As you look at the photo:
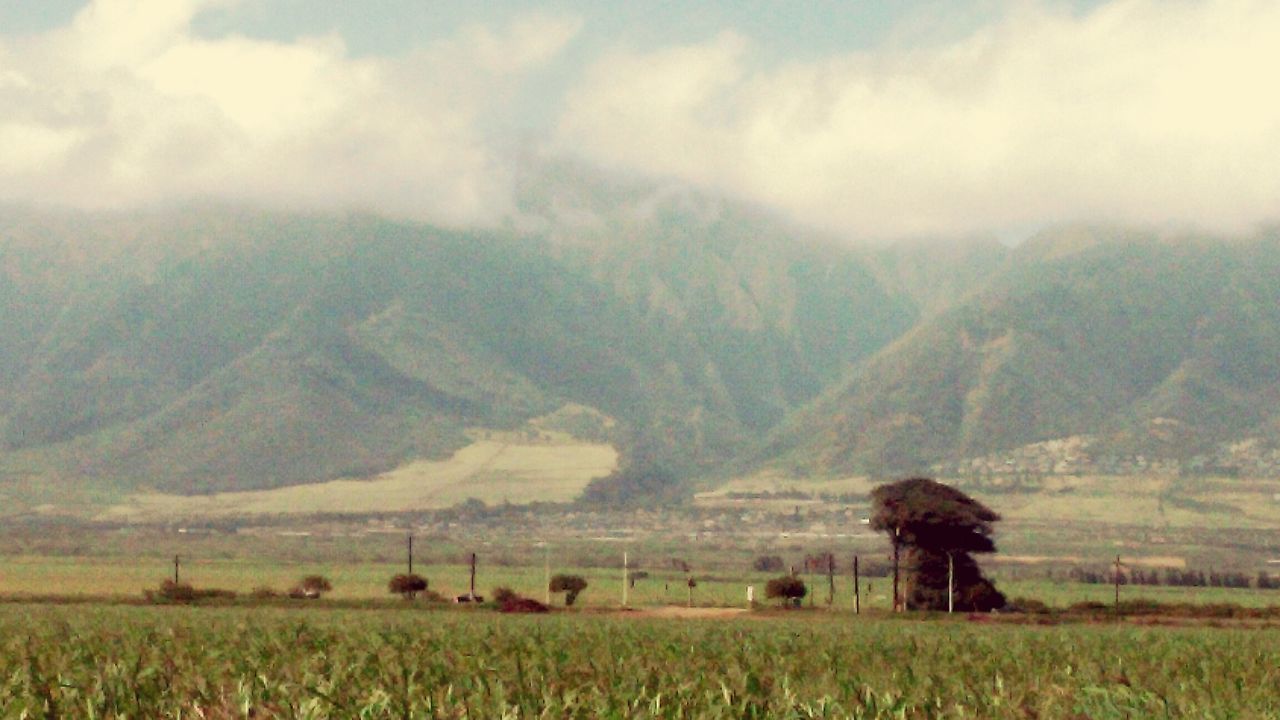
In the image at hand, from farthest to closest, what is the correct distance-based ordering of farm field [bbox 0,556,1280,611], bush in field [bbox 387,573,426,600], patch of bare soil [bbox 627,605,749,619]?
farm field [bbox 0,556,1280,611] → bush in field [bbox 387,573,426,600] → patch of bare soil [bbox 627,605,749,619]

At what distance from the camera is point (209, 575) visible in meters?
190

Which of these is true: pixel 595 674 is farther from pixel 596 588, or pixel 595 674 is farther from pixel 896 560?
pixel 596 588

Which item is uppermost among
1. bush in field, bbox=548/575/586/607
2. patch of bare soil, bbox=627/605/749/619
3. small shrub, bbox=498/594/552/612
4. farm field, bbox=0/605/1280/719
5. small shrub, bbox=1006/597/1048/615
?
farm field, bbox=0/605/1280/719

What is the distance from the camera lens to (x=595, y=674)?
30.9 metres

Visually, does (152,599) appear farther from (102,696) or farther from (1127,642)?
(102,696)

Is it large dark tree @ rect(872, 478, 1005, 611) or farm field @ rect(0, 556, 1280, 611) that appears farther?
farm field @ rect(0, 556, 1280, 611)

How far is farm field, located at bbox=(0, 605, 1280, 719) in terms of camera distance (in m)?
24.0

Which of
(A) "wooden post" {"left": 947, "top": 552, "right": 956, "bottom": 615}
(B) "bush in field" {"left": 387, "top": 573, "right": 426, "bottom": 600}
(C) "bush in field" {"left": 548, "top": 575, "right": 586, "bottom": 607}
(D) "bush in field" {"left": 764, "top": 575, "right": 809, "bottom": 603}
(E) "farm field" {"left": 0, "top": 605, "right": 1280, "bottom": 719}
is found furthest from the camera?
(B) "bush in field" {"left": 387, "top": 573, "right": 426, "bottom": 600}

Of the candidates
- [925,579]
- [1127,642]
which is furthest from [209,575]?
[1127,642]

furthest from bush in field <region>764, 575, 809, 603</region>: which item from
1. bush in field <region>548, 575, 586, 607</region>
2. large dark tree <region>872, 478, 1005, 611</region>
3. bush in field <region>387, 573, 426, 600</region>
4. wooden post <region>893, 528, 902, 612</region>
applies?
bush in field <region>387, 573, 426, 600</region>

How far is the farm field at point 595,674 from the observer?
24.0 m

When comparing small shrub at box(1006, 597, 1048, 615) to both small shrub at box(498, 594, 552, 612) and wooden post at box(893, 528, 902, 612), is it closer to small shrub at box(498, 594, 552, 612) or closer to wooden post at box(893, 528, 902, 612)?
wooden post at box(893, 528, 902, 612)

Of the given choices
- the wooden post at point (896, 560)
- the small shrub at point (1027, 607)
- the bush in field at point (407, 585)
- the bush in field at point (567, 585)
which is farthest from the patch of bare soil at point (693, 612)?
the bush in field at point (407, 585)

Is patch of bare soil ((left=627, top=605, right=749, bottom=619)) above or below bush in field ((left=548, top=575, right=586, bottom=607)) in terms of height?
below
